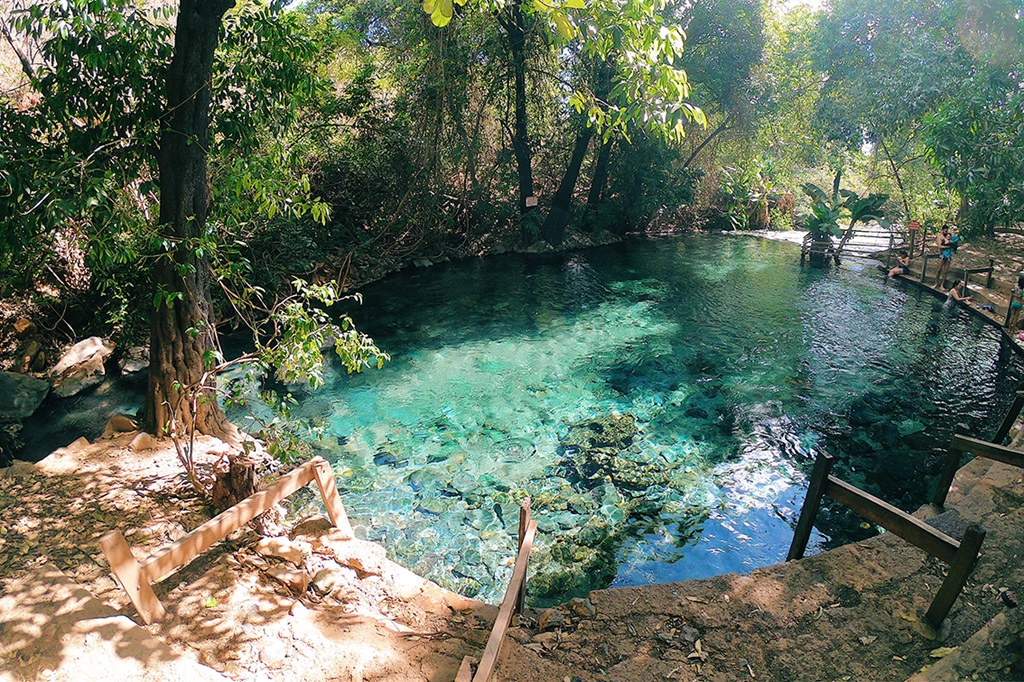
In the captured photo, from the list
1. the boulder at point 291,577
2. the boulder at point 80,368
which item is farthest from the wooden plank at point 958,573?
the boulder at point 80,368

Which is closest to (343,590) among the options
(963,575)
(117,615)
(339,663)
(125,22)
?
(339,663)

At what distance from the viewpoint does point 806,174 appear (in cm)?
3450

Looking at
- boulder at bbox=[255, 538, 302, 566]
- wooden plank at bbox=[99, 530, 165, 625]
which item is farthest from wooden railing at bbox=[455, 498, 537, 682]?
wooden plank at bbox=[99, 530, 165, 625]

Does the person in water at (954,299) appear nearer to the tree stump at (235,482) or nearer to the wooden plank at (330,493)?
the wooden plank at (330,493)

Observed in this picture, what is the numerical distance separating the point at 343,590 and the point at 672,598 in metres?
2.64

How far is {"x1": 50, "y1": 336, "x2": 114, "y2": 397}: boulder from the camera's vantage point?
934 centimetres

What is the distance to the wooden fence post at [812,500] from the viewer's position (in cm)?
495

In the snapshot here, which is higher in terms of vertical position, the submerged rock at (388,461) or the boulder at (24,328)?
the boulder at (24,328)

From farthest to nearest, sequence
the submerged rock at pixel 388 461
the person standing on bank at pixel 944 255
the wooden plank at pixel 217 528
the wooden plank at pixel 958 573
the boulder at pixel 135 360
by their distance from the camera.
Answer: the person standing on bank at pixel 944 255 → the boulder at pixel 135 360 → the submerged rock at pixel 388 461 → the wooden plank at pixel 217 528 → the wooden plank at pixel 958 573

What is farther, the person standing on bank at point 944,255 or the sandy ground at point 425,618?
the person standing on bank at point 944,255

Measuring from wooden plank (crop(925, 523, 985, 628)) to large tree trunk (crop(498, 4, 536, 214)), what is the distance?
53.0ft

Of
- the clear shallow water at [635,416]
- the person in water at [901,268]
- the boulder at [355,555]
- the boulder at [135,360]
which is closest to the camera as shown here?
the boulder at [355,555]

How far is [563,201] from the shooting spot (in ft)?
70.9

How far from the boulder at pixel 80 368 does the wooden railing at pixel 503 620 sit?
28.0 ft
